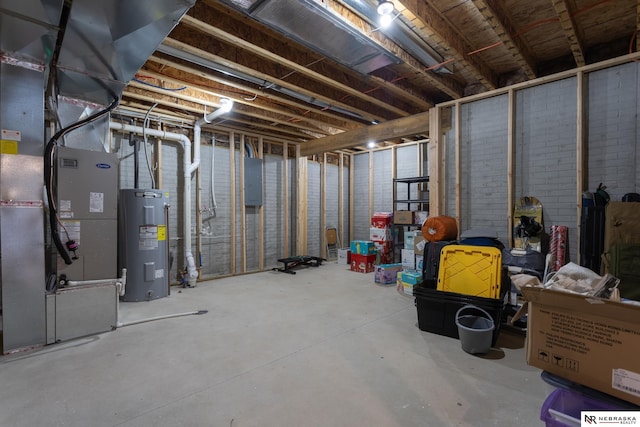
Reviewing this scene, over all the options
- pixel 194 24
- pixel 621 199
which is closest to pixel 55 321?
pixel 194 24

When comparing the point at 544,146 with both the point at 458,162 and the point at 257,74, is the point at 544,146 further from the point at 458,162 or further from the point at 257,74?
the point at 257,74

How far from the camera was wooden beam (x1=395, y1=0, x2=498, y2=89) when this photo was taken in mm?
2562

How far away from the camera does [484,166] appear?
4070 millimetres

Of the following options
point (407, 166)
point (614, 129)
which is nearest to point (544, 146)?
point (614, 129)

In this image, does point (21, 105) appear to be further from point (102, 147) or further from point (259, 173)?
point (259, 173)

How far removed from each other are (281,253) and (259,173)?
182 cm

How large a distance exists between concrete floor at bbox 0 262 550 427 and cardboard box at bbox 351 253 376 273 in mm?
2401

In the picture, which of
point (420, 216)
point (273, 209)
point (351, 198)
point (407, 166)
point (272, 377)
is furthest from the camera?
point (351, 198)

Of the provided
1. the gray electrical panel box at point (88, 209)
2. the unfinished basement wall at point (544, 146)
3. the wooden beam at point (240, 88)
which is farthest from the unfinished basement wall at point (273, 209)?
the unfinished basement wall at point (544, 146)

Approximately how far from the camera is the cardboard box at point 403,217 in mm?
5711

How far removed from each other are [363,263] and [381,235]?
0.77 metres

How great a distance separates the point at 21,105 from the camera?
2.56 m

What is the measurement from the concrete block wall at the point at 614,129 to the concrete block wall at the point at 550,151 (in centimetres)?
17

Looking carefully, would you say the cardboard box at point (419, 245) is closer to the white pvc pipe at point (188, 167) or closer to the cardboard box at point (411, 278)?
the cardboard box at point (411, 278)
